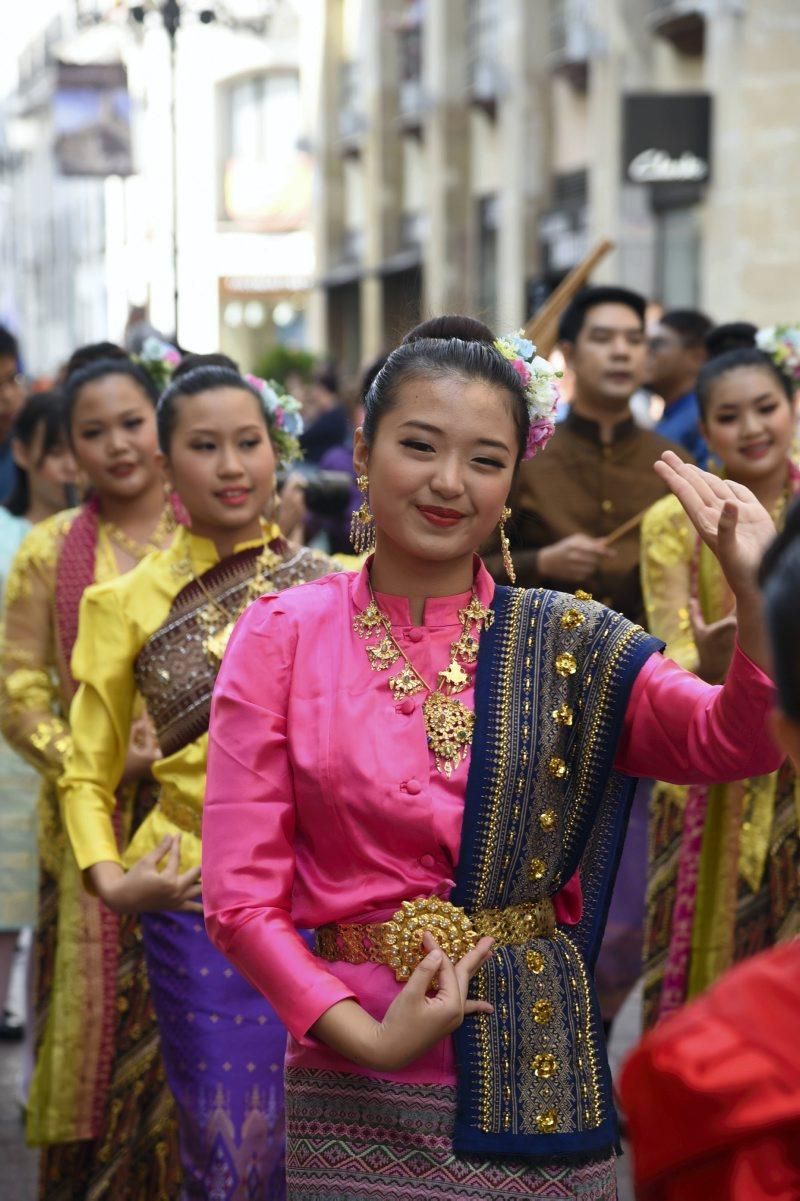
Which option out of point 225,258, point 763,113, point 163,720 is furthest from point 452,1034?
point 225,258

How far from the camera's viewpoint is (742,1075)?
1957mm

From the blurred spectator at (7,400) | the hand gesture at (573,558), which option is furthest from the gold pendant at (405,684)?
the blurred spectator at (7,400)

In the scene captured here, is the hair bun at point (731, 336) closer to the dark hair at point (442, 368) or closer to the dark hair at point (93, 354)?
the dark hair at point (93, 354)

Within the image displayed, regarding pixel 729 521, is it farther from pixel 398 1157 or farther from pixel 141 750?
pixel 141 750

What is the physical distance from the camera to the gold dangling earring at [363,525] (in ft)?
10.8

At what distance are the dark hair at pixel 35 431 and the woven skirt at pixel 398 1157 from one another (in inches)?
171

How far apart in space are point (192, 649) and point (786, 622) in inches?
107

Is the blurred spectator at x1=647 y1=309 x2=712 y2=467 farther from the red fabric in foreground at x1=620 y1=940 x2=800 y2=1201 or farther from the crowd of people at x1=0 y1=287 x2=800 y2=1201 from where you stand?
the red fabric in foreground at x1=620 y1=940 x2=800 y2=1201

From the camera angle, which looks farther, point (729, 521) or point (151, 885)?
point (151, 885)

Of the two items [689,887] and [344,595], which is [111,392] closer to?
[689,887]

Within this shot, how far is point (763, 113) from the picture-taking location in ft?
54.6

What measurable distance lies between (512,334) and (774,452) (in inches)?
94.6

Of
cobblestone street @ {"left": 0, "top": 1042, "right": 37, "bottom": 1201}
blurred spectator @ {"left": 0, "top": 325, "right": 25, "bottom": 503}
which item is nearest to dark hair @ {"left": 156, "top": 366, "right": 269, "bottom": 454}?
cobblestone street @ {"left": 0, "top": 1042, "right": 37, "bottom": 1201}

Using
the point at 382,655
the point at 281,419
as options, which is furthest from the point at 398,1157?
the point at 281,419
